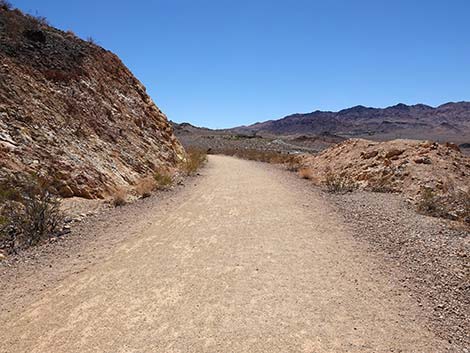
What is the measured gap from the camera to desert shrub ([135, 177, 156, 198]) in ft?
36.0

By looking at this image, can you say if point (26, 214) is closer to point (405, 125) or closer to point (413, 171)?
point (413, 171)

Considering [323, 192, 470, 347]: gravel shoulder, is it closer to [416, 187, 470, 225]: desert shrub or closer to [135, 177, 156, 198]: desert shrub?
[416, 187, 470, 225]: desert shrub

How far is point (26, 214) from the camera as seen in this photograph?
6918 mm

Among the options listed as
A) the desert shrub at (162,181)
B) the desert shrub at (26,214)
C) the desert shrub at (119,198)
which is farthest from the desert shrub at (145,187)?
the desert shrub at (26,214)

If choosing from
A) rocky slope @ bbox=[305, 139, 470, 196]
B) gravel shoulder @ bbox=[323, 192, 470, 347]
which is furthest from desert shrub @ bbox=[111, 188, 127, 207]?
rocky slope @ bbox=[305, 139, 470, 196]

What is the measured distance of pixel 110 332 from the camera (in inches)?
155

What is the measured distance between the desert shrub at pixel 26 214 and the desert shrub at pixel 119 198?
5.63 feet

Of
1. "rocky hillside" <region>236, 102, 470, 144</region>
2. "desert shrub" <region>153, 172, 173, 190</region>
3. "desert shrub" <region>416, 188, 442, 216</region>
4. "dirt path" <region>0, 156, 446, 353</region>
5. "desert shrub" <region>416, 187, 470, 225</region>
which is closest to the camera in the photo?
"dirt path" <region>0, 156, 446, 353</region>

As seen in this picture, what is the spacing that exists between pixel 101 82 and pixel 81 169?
6002mm

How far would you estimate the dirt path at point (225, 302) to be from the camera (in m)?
3.76

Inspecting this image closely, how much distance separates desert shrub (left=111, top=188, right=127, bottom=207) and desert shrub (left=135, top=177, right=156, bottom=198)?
69cm

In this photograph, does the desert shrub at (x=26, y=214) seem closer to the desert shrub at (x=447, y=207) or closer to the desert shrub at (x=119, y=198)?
the desert shrub at (x=119, y=198)

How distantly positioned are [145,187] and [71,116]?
3075 mm

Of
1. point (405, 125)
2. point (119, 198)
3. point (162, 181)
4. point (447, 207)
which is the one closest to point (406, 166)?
point (447, 207)
